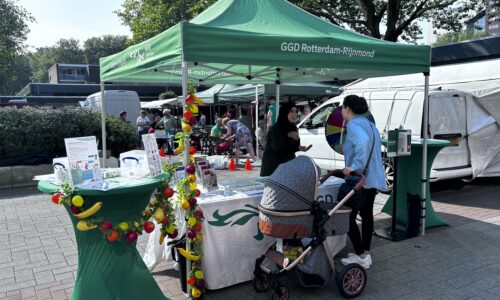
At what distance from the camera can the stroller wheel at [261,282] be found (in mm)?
3926

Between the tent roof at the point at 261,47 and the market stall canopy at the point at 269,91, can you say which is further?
the market stall canopy at the point at 269,91

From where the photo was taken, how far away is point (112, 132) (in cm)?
1088

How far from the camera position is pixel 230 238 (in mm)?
4051

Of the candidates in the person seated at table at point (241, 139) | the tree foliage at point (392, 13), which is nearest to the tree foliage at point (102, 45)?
the tree foliage at point (392, 13)

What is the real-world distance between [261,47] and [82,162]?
75.4 inches

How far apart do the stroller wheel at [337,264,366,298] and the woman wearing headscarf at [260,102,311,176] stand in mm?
1403

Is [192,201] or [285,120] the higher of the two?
[285,120]

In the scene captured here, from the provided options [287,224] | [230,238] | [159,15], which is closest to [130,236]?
[230,238]

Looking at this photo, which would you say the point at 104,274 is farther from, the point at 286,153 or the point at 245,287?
the point at 286,153

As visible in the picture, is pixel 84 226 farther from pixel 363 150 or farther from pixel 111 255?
pixel 363 150

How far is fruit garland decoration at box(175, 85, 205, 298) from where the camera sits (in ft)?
12.1

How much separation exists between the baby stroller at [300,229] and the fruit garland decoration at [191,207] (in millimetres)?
548

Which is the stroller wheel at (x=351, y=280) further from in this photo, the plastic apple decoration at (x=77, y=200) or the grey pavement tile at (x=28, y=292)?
the grey pavement tile at (x=28, y=292)

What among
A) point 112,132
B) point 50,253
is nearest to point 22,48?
point 112,132
